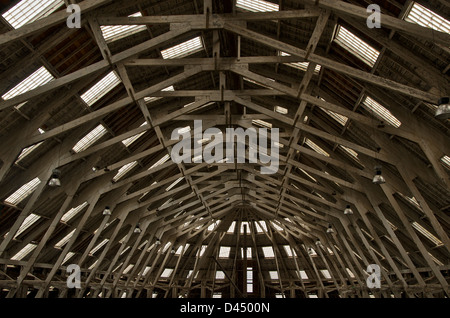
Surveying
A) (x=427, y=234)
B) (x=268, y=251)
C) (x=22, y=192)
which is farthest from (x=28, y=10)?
(x=268, y=251)

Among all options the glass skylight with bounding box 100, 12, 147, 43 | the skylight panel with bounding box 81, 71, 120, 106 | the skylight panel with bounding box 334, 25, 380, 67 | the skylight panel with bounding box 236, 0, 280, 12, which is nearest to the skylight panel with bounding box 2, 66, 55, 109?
the skylight panel with bounding box 81, 71, 120, 106

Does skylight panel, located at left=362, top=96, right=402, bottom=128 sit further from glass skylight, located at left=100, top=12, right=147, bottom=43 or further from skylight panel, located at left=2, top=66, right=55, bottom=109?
skylight panel, located at left=2, top=66, right=55, bottom=109

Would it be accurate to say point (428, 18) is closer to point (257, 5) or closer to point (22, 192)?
point (257, 5)

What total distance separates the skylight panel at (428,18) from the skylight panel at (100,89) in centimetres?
1105

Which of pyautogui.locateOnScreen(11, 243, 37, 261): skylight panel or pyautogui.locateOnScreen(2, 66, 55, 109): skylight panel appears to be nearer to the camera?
pyautogui.locateOnScreen(2, 66, 55, 109): skylight panel

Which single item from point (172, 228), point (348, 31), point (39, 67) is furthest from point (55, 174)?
point (172, 228)

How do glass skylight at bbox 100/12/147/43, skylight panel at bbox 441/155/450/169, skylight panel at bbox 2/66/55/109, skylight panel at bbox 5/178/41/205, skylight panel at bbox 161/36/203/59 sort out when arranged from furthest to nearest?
1. skylight panel at bbox 5/178/41/205
2. skylight panel at bbox 161/36/203/59
3. skylight panel at bbox 441/155/450/169
4. glass skylight at bbox 100/12/147/43
5. skylight panel at bbox 2/66/55/109

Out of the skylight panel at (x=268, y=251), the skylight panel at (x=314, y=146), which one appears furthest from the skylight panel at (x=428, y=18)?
the skylight panel at (x=268, y=251)

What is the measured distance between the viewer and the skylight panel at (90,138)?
16.9 metres

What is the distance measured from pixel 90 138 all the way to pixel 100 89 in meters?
2.97

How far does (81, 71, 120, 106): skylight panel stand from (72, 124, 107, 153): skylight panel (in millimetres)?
1792

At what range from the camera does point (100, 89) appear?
1529 cm

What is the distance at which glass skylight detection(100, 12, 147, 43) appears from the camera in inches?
531
